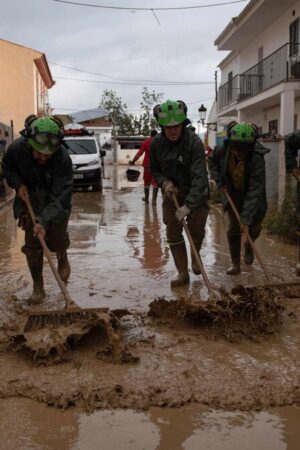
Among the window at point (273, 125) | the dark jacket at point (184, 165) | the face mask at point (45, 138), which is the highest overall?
the window at point (273, 125)

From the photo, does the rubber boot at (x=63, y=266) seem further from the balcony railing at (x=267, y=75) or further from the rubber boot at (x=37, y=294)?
the balcony railing at (x=267, y=75)

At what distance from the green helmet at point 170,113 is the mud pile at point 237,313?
5.47ft

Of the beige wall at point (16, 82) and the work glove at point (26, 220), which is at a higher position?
the beige wall at point (16, 82)

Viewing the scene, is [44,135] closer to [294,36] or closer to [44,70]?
[294,36]

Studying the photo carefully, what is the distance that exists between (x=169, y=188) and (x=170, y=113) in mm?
720

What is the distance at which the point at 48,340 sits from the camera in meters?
3.67

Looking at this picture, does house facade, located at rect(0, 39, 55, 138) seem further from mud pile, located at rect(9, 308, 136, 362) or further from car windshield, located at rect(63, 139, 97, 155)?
mud pile, located at rect(9, 308, 136, 362)

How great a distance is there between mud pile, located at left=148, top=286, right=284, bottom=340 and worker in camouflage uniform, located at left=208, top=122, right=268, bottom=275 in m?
1.35

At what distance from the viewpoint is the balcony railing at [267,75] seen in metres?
18.7

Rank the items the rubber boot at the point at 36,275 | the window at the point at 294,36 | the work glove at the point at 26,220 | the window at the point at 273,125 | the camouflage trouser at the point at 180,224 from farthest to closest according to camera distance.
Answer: the window at the point at 273,125 → the window at the point at 294,36 → the camouflage trouser at the point at 180,224 → the rubber boot at the point at 36,275 → the work glove at the point at 26,220

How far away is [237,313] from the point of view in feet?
13.6

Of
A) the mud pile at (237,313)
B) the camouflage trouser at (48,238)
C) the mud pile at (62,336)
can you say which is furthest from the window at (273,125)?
the mud pile at (62,336)

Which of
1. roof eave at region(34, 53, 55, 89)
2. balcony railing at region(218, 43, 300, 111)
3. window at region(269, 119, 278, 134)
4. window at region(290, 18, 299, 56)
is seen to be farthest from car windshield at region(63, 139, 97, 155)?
roof eave at region(34, 53, 55, 89)

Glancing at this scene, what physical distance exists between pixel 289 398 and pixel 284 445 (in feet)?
1.47
